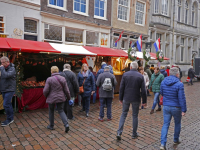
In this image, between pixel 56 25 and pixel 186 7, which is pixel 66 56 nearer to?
pixel 56 25

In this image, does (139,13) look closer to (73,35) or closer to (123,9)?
(123,9)

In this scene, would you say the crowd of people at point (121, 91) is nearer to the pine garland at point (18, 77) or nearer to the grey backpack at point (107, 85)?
the grey backpack at point (107, 85)

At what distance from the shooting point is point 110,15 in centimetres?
Answer: 1462

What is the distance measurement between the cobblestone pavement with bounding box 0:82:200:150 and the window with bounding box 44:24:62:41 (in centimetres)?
626

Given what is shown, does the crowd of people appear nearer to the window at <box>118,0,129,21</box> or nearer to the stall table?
the stall table

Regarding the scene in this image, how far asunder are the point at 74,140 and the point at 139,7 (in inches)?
617

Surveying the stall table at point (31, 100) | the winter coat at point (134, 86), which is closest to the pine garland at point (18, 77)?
the stall table at point (31, 100)

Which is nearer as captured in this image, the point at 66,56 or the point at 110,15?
the point at 66,56

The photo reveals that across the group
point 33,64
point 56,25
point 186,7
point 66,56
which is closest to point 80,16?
point 56,25

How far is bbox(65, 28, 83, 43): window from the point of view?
1245 centimetres

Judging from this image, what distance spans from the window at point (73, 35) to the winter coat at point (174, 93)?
380 inches

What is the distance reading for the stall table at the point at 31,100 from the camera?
21.6ft

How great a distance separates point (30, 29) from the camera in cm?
1045

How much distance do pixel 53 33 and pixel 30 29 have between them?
1.56 metres
